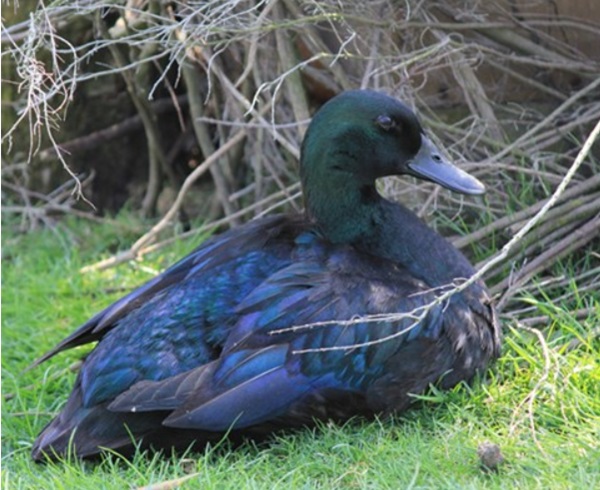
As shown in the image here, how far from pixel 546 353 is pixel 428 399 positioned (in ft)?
1.34

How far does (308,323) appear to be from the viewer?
3.96 m

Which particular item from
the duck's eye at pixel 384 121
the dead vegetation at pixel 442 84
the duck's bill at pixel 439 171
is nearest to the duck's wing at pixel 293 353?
the duck's bill at pixel 439 171

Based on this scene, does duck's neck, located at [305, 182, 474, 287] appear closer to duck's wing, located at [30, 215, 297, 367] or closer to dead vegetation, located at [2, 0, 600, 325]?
duck's wing, located at [30, 215, 297, 367]

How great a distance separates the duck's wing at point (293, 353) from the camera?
3840 millimetres

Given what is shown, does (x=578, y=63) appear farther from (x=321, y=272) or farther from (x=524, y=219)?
(x=321, y=272)

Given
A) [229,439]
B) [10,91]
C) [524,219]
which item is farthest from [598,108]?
[10,91]

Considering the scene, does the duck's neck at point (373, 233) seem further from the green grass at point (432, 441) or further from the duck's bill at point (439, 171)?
the green grass at point (432, 441)

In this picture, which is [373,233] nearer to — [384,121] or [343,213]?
[343,213]

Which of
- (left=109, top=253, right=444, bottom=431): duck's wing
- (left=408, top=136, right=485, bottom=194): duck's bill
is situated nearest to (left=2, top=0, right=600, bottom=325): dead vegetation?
(left=408, top=136, right=485, bottom=194): duck's bill

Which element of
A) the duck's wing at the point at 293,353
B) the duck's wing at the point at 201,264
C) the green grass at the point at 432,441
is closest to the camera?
the green grass at the point at 432,441

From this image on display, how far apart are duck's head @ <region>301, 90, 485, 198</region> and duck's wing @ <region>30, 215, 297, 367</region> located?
0.27m

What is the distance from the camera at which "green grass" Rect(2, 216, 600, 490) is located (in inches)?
139

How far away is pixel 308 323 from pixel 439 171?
0.77 metres

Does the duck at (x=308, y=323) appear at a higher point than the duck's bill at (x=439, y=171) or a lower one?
lower
